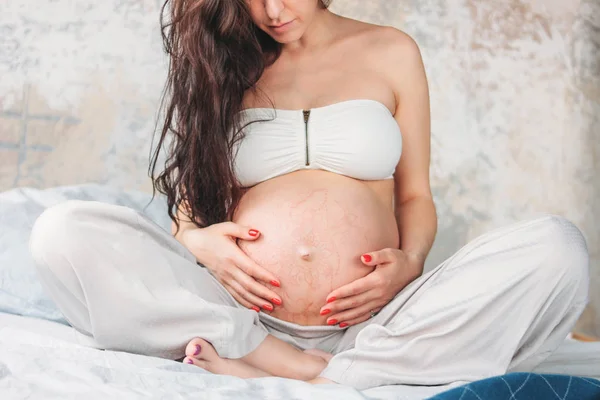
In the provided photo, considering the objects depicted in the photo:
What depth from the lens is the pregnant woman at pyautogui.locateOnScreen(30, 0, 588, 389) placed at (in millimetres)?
1388

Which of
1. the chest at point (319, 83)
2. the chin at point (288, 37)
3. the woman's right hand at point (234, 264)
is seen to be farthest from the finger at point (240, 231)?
the chin at point (288, 37)

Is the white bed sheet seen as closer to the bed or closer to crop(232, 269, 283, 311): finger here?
the bed

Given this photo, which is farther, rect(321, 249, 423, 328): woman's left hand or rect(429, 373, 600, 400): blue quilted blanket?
rect(321, 249, 423, 328): woman's left hand

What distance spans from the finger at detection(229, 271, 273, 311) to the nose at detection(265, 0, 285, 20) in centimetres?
57

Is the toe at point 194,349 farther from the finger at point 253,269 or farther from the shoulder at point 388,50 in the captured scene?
the shoulder at point 388,50

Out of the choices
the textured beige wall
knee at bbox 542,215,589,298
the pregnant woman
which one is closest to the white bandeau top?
the pregnant woman

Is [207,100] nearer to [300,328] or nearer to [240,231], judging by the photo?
[240,231]

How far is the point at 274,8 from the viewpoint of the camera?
171 cm

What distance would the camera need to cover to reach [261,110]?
1.78 metres

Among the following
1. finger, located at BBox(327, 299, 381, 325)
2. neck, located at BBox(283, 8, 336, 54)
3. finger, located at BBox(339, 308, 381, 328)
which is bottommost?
finger, located at BBox(339, 308, 381, 328)

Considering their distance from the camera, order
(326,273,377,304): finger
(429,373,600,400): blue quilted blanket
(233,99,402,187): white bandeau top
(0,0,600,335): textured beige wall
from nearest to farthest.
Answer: (429,373,600,400): blue quilted blanket < (326,273,377,304): finger < (233,99,402,187): white bandeau top < (0,0,600,335): textured beige wall

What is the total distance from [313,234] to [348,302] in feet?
0.50

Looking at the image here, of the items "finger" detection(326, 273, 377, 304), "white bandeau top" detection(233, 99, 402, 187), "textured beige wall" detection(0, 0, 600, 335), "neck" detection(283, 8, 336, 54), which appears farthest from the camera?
"textured beige wall" detection(0, 0, 600, 335)

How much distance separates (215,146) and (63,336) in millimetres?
490
